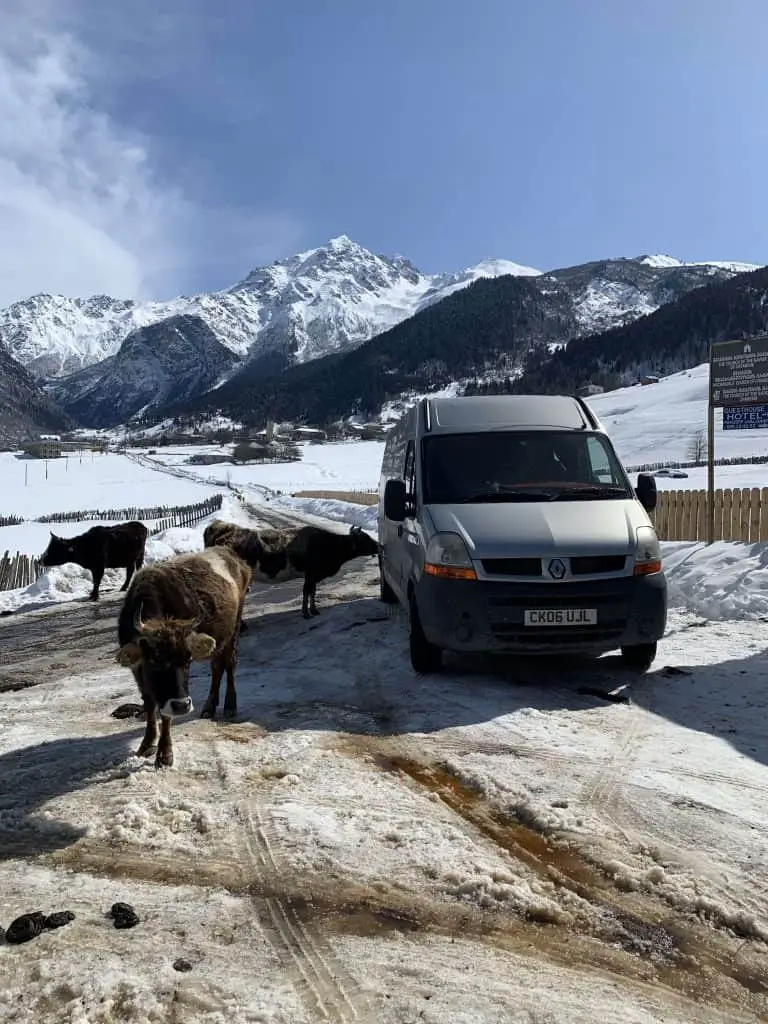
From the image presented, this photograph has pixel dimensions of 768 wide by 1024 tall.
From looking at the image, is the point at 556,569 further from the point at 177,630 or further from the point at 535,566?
the point at 177,630

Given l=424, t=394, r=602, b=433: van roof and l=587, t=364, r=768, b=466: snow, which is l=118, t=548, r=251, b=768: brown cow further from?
l=587, t=364, r=768, b=466: snow

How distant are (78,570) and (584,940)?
Result: 53.3 feet

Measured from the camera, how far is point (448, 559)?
6426mm

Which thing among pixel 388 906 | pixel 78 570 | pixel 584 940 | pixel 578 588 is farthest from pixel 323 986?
pixel 78 570

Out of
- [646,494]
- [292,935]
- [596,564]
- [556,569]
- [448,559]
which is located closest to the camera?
[292,935]

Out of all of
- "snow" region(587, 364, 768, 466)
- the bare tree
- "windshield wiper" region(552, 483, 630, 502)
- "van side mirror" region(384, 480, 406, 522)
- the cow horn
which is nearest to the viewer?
the cow horn

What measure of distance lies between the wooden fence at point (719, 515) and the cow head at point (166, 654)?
1128 centimetres

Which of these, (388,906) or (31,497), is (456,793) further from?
(31,497)

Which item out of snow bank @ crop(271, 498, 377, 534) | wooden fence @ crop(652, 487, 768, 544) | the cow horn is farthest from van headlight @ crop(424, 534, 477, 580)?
snow bank @ crop(271, 498, 377, 534)

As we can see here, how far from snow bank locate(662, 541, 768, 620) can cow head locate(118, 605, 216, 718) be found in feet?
26.1

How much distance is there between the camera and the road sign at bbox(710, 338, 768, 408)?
42.8ft

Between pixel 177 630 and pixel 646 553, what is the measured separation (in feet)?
14.2

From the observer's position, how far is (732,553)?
11992 millimetres

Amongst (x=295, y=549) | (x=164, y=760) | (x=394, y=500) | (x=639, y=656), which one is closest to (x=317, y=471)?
(x=295, y=549)
